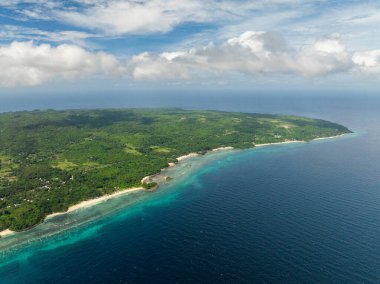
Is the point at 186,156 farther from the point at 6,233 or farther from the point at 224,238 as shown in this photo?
the point at 6,233

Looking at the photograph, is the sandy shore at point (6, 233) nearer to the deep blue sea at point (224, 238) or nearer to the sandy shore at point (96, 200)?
the deep blue sea at point (224, 238)

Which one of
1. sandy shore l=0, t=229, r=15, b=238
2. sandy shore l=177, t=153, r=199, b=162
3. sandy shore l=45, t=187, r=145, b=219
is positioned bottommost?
sandy shore l=0, t=229, r=15, b=238

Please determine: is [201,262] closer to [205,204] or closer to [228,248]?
[228,248]

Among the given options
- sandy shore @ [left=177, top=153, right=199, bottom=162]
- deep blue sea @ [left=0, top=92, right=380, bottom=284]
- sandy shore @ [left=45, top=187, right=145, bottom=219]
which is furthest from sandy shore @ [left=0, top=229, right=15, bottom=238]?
sandy shore @ [left=177, top=153, right=199, bottom=162]

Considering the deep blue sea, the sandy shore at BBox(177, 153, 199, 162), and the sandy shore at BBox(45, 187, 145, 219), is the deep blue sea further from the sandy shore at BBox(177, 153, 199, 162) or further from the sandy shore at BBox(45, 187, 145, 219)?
the sandy shore at BBox(177, 153, 199, 162)

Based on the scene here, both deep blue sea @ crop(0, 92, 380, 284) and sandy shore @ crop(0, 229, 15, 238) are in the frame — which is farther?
sandy shore @ crop(0, 229, 15, 238)

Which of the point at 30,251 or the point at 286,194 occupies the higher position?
the point at 286,194

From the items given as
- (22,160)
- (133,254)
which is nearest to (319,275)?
(133,254)

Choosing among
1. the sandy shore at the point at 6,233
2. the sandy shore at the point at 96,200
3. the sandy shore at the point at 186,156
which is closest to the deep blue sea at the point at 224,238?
the sandy shore at the point at 96,200
